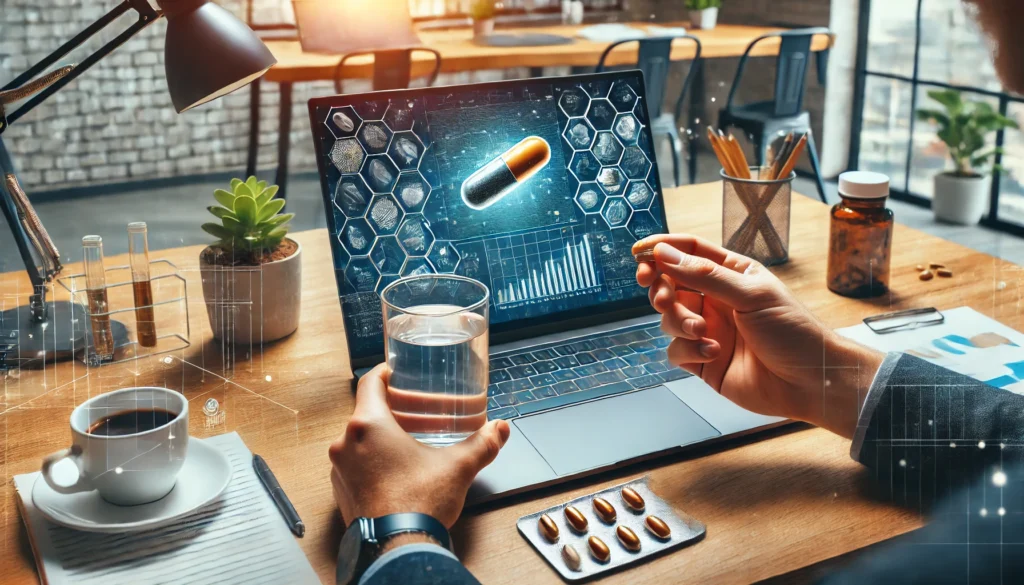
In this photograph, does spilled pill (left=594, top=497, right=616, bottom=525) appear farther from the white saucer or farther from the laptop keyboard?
the white saucer

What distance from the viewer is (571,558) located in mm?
580

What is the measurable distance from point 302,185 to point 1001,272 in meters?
3.76

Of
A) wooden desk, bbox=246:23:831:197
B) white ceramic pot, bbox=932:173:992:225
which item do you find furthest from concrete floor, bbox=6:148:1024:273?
wooden desk, bbox=246:23:831:197

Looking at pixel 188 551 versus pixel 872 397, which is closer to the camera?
pixel 188 551

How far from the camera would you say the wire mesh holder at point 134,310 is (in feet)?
2.94

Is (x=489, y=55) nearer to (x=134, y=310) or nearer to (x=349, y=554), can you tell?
(x=134, y=310)

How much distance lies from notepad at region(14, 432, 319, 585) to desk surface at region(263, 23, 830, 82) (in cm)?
264

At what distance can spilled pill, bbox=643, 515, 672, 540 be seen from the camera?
608 millimetres

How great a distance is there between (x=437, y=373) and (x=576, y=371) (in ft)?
0.63

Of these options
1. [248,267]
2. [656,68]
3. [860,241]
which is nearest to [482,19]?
[656,68]

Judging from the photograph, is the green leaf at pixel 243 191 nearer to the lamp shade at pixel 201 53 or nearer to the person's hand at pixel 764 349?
the lamp shade at pixel 201 53

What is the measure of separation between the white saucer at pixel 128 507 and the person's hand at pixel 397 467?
94 mm

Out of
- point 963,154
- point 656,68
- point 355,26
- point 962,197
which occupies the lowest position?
point 962,197

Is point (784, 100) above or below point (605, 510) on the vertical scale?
above
